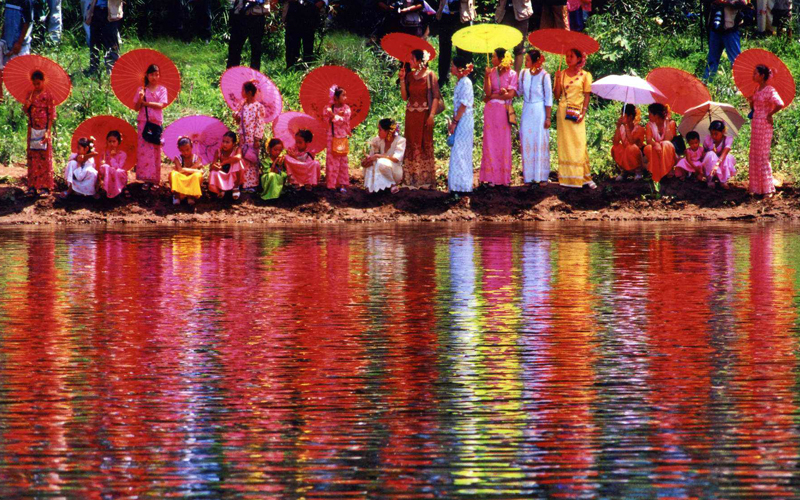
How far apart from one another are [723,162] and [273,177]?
546 cm

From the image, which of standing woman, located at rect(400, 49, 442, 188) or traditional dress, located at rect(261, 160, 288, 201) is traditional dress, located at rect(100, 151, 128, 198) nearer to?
traditional dress, located at rect(261, 160, 288, 201)

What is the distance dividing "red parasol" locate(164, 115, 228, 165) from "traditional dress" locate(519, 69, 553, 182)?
3664mm

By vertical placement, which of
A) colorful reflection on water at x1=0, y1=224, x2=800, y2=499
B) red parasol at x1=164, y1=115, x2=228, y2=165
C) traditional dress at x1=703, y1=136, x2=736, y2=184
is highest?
red parasol at x1=164, y1=115, x2=228, y2=165

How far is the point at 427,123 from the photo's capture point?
17.5m

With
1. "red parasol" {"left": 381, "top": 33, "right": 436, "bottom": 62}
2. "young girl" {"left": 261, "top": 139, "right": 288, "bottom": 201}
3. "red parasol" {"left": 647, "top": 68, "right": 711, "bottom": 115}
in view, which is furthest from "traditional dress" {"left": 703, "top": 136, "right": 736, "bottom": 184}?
"young girl" {"left": 261, "top": 139, "right": 288, "bottom": 201}

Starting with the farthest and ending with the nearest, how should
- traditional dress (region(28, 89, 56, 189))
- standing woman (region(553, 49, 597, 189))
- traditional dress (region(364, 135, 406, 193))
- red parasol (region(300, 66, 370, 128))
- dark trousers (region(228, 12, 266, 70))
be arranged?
dark trousers (region(228, 12, 266, 70))
red parasol (region(300, 66, 370, 128))
traditional dress (region(364, 135, 406, 193))
standing woman (region(553, 49, 597, 189))
traditional dress (region(28, 89, 56, 189))

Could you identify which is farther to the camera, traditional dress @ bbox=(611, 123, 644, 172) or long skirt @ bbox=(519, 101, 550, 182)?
traditional dress @ bbox=(611, 123, 644, 172)

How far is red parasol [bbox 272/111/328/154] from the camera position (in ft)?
58.1

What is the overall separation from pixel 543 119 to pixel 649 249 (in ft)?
12.9

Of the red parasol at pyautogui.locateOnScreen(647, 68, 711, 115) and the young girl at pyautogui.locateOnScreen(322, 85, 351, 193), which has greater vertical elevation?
the red parasol at pyautogui.locateOnScreen(647, 68, 711, 115)

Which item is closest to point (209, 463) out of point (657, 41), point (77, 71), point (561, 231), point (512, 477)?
point (512, 477)

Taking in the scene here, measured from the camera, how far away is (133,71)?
1722cm

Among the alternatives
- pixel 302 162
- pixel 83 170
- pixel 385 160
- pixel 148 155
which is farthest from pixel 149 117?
pixel 385 160

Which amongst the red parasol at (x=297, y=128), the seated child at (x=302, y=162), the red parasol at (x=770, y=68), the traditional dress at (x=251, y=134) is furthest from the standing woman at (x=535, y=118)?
the traditional dress at (x=251, y=134)
